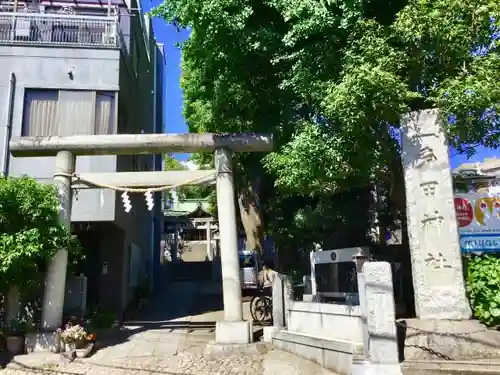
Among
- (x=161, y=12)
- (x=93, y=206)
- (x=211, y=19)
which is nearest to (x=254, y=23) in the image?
(x=211, y=19)

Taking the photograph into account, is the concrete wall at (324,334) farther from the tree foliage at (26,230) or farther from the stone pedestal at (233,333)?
the tree foliage at (26,230)

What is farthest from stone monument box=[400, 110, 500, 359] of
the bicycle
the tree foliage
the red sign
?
the tree foliage

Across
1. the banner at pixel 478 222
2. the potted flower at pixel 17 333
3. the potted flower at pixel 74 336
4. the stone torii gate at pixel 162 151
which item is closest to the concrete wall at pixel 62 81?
the stone torii gate at pixel 162 151

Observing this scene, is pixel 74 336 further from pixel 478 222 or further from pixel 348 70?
pixel 478 222

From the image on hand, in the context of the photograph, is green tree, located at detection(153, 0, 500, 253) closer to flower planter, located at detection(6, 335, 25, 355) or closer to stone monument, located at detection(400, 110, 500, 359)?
stone monument, located at detection(400, 110, 500, 359)

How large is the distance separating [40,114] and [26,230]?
5135mm

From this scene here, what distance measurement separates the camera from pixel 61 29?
1445 centimetres

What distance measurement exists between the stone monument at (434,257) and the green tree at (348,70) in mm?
501

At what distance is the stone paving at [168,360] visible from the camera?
8.86 m

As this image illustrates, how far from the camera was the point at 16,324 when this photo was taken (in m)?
10.4

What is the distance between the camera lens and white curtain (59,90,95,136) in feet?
44.0

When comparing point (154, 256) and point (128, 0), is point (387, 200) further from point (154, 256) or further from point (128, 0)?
point (154, 256)

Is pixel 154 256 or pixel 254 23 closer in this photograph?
pixel 254 23

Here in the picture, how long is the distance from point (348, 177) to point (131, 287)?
33.0 ft
